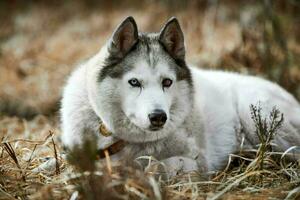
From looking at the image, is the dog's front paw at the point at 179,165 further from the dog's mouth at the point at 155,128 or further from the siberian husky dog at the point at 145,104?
the dog's mouth at the point at 155,128

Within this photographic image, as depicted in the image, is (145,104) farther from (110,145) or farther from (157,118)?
(110,145)

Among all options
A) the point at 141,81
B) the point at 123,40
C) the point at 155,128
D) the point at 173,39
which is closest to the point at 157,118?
the point at 155,128

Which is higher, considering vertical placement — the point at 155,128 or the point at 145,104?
the point at 145,104

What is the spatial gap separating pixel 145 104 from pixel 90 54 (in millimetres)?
6261

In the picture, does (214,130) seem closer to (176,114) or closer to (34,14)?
(176,114)

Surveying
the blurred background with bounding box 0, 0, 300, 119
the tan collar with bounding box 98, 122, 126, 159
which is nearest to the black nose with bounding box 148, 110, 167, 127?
the tan collar with bounding box 98, 122, 126, 159

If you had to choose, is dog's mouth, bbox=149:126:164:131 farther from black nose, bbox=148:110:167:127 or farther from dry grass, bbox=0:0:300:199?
dry grass, bbox=0:0:300:199

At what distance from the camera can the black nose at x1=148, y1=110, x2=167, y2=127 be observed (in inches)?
165

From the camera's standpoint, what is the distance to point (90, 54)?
34.1 ft

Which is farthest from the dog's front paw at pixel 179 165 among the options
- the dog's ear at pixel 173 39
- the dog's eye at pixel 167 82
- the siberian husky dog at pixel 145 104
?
the dog's ear at pixel 173 39

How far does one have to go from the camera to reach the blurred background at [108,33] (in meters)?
8.00

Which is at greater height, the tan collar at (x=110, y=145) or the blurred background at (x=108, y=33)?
the blurred background at (x=108, y=33)

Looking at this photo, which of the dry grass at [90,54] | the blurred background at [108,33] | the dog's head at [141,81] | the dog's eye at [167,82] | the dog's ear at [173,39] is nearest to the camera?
the dry grass at [90,54]

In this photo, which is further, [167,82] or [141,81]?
[167,82]
